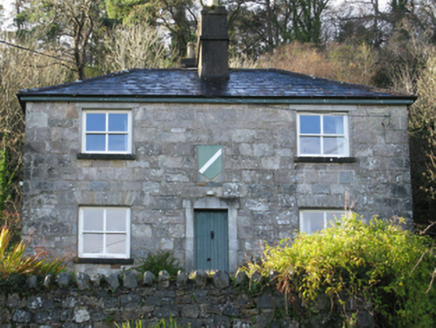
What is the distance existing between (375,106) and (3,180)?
38.1ft

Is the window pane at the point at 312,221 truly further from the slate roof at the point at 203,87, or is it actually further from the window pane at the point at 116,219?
the window pane at the point at 116,219

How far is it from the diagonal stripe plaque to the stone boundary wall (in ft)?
16.4

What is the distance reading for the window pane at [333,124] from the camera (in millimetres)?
14013

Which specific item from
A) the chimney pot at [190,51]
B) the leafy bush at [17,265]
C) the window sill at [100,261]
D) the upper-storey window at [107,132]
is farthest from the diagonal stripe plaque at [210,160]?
the chimney pot at [190,51]

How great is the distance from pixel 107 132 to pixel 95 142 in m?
0.39

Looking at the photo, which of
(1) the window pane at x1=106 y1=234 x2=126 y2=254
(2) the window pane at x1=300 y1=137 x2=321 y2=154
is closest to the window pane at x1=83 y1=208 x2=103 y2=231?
(1) the window pane at x1=106 y1=234 x2=126 y2=254

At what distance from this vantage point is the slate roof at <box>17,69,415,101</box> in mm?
13781

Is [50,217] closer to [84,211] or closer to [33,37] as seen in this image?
[84,211]

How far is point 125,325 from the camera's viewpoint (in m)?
8.59

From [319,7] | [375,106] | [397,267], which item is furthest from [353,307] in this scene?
[319,7]

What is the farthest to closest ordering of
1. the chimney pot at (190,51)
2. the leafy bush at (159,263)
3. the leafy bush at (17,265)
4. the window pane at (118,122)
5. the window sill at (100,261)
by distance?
the chimney pot at (190,51), the window pane at (118,122), the window sill at (100,261), the leafy bush at (159,263), the leafy bush at (17,265)

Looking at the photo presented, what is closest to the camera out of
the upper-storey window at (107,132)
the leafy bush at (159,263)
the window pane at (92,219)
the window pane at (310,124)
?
the leafy bush at (159,263)

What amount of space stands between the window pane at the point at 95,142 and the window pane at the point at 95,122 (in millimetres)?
176

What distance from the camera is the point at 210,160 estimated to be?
13.6m
